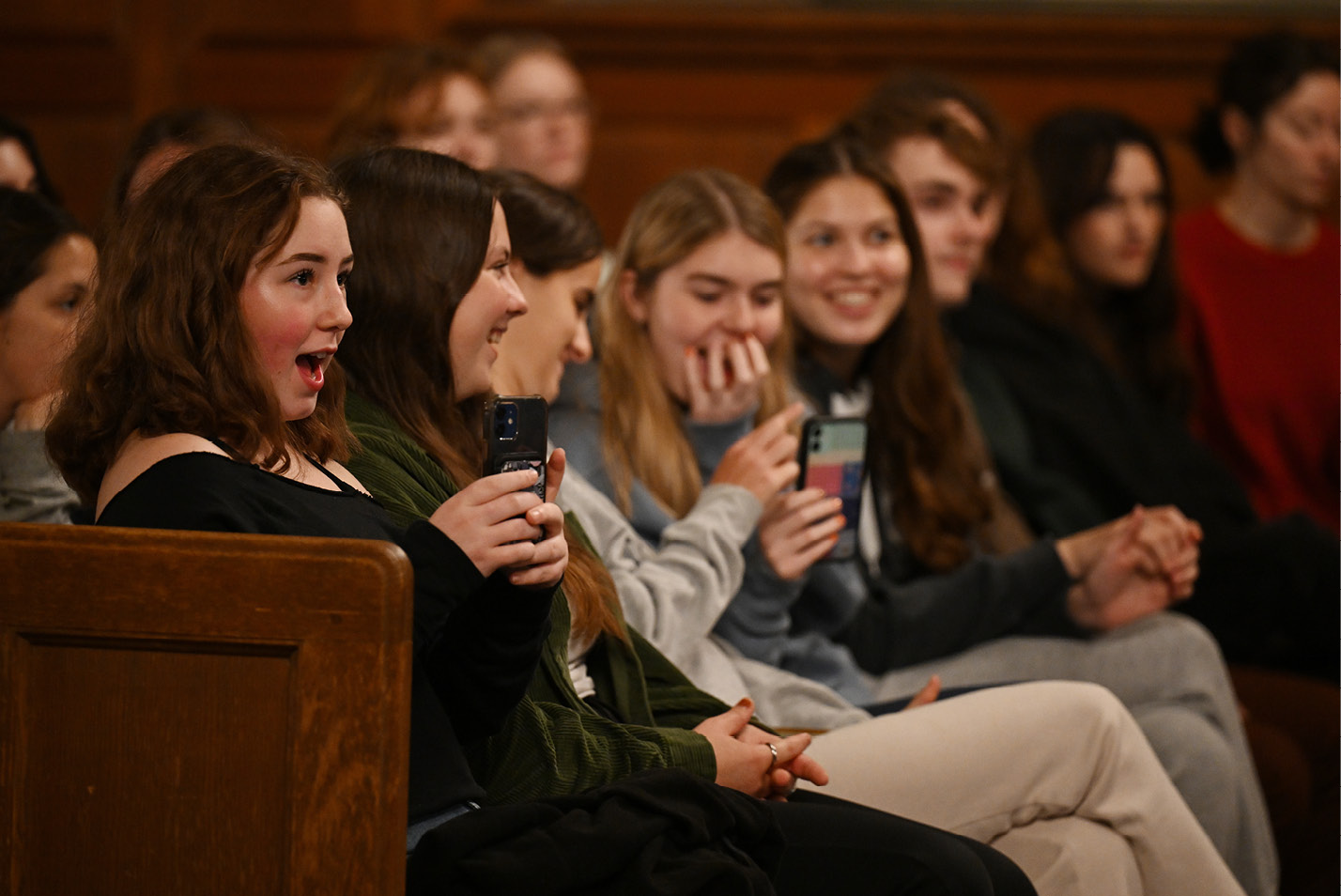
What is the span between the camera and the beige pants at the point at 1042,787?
5.74ft

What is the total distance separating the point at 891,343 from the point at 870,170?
0.30 meters

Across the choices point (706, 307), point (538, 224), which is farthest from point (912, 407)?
point (538, 224)

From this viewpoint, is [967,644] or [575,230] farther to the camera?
[967,644]

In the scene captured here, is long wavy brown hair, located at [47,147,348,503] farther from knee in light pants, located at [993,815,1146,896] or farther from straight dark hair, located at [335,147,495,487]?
knee in light pants, located at [993,815,1146,896]

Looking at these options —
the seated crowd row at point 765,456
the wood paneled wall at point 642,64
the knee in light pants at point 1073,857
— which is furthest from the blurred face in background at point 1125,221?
the knee in light pants at point 1073,857

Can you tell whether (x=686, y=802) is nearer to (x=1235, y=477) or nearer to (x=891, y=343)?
(x=891, y=343)

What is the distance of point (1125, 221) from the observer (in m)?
3.27

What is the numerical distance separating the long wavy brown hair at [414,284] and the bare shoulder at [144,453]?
32cm

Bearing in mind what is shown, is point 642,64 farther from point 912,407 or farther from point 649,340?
point 649,340

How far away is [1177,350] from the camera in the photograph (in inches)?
129

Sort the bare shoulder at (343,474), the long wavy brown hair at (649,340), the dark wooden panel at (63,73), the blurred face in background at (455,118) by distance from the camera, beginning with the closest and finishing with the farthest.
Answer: the bare shoulder at (343,474) < the long wavy brown hair at (649,340) < the blurred face in background at (455,118) < the dark wooden panel at (63,73)

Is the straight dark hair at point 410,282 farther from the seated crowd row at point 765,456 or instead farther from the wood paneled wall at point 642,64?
the wood paneled wall at point 642,64

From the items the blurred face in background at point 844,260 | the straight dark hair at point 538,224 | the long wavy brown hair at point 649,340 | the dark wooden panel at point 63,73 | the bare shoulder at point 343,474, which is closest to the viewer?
the bare shoulder at point 343,474

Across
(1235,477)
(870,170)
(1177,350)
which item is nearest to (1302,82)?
(1177,350)
